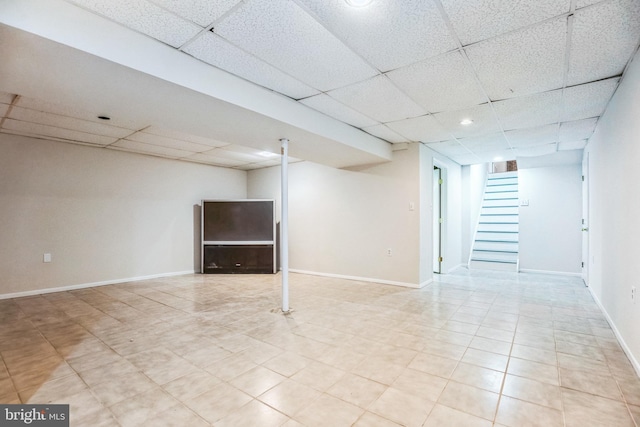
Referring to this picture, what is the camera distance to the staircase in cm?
686

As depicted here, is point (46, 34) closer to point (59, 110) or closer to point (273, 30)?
Answer: point (273, 30)

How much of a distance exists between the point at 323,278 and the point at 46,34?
4994 millimetres

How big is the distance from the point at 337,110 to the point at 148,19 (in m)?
2.07

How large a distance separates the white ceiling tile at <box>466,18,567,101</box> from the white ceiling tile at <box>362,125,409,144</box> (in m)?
1.48

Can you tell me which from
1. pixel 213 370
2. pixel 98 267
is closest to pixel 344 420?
pixel 213 370

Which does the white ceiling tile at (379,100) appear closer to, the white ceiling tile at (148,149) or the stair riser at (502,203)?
the white ceiling tile at (148,149)

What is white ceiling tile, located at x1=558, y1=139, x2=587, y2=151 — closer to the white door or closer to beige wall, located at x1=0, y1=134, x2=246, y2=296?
the white door

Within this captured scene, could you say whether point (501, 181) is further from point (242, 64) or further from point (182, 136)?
point (242, 64)

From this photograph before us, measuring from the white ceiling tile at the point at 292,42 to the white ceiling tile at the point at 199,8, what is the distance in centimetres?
6

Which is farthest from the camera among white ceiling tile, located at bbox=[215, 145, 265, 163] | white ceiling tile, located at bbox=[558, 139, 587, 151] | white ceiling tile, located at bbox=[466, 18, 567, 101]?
white ceiling tile, located at bbox=[215, 145, 265, 163]

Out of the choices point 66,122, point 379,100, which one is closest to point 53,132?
point 66,122

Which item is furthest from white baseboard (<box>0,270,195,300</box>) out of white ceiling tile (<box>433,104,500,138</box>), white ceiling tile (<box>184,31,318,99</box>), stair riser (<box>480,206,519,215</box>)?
stair riser (<box>480,206,519,215</box>)

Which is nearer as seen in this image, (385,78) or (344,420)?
(344,420)

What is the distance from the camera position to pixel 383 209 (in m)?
5.35
